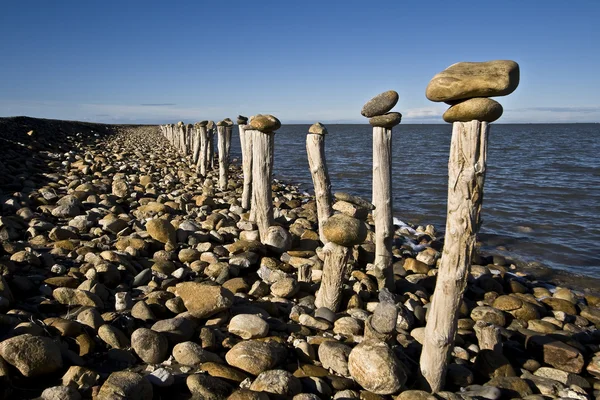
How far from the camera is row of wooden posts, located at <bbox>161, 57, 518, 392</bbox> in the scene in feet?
10.9

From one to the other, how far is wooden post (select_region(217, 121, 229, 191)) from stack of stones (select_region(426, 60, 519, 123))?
1036cm

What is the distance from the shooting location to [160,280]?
222 inches

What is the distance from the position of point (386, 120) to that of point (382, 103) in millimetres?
225

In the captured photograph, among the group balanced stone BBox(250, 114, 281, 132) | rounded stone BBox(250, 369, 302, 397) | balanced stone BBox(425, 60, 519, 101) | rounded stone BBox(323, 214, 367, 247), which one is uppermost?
balanced stone BBox(425, 60, 519, 101)

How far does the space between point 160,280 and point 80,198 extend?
16.8ft

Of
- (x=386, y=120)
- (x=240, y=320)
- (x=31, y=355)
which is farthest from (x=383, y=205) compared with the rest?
(x=31, y=355)

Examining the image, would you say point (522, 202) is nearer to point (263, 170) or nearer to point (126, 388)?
point (263, 170)

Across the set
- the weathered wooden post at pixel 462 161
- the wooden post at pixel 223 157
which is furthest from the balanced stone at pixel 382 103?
the wooden post at pixel 223 157

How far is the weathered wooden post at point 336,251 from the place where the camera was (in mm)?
4852

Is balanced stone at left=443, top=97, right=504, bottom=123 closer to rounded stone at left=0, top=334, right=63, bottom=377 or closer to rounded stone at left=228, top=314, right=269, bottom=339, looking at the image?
rounded stone at left=228, top=314, right=269, bottom=339

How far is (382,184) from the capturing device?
236 inches

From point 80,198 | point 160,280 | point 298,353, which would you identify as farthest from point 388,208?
point 80,198

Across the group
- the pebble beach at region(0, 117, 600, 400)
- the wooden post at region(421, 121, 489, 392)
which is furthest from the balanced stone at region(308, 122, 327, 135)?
the wooden post at region(421, 121, 489, 392)

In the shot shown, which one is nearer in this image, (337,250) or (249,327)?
(249,327)
